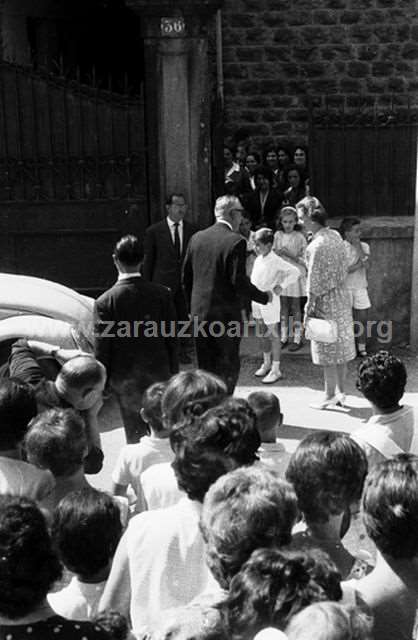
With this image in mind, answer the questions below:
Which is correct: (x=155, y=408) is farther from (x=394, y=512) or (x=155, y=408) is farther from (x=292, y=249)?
(x=292, y=249)

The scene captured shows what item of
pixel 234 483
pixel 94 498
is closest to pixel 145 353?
pixel 94 498

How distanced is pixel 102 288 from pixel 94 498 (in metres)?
A: 6.63

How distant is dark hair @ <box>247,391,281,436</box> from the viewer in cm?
484

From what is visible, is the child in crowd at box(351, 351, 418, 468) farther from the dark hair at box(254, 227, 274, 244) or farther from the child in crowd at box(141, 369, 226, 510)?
the dark hair at box(254, 227, 274, 244)

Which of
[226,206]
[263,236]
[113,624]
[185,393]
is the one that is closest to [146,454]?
[185,393]

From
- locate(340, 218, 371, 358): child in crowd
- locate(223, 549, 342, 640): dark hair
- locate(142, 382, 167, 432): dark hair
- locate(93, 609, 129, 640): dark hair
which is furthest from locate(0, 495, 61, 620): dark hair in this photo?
locate(340, 218, 371, 358): child in crowd

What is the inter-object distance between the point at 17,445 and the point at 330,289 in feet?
12.6

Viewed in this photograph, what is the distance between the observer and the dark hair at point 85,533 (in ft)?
10.8

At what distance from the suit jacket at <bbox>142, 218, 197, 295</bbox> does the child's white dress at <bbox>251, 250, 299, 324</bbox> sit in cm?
68

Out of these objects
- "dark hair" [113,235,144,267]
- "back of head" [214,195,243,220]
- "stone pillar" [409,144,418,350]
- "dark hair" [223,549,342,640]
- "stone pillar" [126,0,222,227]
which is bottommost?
"stone pillar" [409,144,418,350]

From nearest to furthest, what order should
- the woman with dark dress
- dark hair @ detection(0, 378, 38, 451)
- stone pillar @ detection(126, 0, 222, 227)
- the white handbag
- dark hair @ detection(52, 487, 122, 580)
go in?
the woman with dark dress < dark hair @ detection(52, 487, 122, 580) < dark hair @ detection(0, 378, 38, 451) < the white handbag < stone pillar @ detection(126, 0, 222, 227)

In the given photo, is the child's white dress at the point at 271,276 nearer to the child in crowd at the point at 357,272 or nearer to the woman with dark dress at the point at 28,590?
the child in crowd at the point at 357,272

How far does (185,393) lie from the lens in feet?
14.0

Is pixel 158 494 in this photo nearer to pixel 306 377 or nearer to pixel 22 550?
pixel 22 550
